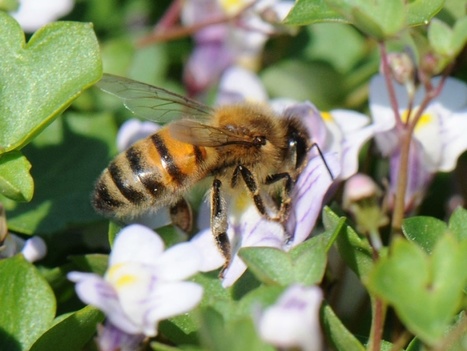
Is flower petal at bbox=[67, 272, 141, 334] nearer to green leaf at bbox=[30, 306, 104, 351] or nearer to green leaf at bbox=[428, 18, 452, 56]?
green leaf at bbox=[30, 306, 104, 351]

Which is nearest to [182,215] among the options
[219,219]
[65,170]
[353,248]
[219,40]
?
[219,219]

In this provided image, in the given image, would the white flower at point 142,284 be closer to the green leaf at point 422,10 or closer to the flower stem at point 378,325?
the flower stem at point 378,325

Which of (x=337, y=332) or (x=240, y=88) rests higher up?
(x=337, y=332)

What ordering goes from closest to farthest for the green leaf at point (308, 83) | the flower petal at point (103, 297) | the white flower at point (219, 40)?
1. the flower petal at point (103, 297)
2. the green leaf at point (308, 83)
3. the white flower at point (219, 40)

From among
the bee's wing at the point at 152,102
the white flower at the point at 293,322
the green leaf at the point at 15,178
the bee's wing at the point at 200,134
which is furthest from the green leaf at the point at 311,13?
the white flower at the point at 293,322

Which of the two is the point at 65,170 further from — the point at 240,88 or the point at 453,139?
the point at 453,139

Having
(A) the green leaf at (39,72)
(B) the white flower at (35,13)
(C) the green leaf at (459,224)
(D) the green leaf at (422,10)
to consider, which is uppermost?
(D) the green leaf at (422,10)

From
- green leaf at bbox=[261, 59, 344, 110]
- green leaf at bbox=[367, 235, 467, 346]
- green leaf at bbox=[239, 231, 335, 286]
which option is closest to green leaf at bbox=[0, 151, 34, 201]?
green leaf at bbox=[239, 231, 335, 286]
